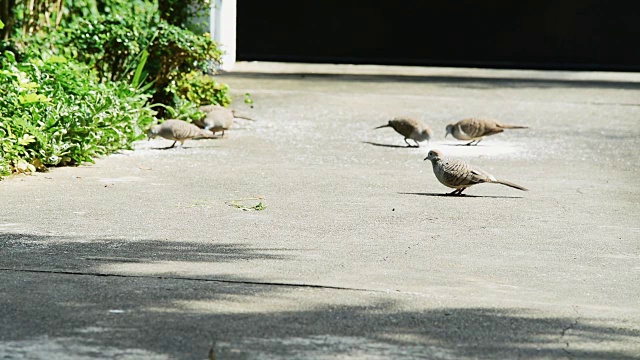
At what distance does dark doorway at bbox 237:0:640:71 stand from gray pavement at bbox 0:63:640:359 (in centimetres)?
1231

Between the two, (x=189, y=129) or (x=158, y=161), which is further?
(x=189, y=129)

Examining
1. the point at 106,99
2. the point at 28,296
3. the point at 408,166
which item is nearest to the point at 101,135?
the point at 106,99

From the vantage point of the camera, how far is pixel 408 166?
10.8 meters

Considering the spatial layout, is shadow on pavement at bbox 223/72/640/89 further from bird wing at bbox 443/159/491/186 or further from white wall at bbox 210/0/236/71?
bird wing at bbox 443/159/491/186

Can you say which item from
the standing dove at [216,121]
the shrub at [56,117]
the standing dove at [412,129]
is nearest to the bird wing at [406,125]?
the standing dove at [412,129]

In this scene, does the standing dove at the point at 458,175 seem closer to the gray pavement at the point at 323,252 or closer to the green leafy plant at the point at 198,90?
the gray pavement at the point at 323,252

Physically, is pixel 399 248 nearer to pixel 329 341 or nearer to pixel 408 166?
pixel 329 341

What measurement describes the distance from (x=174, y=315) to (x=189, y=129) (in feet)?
19.3

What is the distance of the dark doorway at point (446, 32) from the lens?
82.3 ft

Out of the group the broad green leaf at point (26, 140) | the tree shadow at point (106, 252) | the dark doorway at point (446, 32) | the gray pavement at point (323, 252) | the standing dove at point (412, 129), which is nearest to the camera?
the gray pavement at point (323, 252)

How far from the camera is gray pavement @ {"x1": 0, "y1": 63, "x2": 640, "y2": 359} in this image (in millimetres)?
5215

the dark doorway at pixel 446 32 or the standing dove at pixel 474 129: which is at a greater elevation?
the standing dove at pixel 474 129

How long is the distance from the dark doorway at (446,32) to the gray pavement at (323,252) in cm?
1231

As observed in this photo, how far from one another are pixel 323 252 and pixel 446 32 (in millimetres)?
18953
